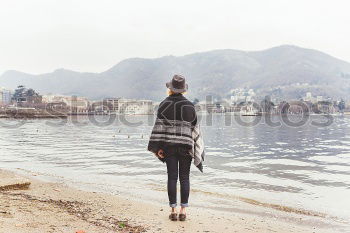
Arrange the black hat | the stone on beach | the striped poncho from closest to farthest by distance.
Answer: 1. the striped poncho
2. the black hat
3. the stone on beach

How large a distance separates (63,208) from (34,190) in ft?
11.9

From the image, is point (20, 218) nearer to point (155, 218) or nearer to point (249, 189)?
point (155, 218)

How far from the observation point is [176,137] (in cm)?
756

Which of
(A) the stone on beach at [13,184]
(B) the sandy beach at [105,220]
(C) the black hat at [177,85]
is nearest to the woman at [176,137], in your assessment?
(C) the black hat at [177,85]

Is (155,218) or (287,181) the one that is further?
(287,181)

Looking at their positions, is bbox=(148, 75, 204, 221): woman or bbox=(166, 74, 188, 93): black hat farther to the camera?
bbox=(166, 74, 188, 93): black hat

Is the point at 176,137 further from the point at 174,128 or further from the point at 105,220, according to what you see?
the point at 105,220

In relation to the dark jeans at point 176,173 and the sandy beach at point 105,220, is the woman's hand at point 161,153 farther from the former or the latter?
the sandy beach at point 105,220

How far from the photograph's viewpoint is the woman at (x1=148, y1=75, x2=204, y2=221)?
7.57m

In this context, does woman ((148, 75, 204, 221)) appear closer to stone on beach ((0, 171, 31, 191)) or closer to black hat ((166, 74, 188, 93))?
black hat ((166, 74, 188, 93))

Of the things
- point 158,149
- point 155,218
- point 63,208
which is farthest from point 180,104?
point 63,208

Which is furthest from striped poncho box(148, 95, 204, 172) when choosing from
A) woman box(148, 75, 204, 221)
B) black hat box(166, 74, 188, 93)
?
black hat box(166, 74, 188, 93)

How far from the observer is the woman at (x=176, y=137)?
24.8 ft

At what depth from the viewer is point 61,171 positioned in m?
19.6
